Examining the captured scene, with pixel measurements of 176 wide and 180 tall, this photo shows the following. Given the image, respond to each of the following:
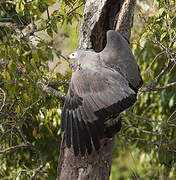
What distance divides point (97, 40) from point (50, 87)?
0.69m

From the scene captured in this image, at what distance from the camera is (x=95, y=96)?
236 centimetres

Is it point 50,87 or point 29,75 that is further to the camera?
point 50,87

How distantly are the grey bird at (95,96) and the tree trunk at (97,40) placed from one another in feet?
0.52

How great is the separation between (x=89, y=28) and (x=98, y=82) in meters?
0.57

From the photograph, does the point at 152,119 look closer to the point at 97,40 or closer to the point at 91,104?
the point at 97,40

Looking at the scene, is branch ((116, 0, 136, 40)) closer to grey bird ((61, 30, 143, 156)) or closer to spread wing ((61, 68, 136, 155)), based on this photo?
grey bird ((61, 30, 143, 156))

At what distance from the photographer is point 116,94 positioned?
2352 mm

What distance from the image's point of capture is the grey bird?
2.29m

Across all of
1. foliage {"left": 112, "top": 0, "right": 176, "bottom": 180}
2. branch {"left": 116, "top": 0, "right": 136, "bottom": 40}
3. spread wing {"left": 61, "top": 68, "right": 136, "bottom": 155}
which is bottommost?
foliage {"left": 112, "top": 0, "right": 176, "bottom": 180}

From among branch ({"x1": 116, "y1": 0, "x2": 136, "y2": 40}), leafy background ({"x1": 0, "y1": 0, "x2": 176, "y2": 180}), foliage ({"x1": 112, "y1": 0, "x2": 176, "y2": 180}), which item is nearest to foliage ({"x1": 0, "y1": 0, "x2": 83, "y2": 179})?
leafy background ({"x1": 0, "y1": 0, "x2": 176, "y2": 180})

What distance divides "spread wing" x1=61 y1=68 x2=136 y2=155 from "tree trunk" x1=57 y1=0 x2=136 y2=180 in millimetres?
261

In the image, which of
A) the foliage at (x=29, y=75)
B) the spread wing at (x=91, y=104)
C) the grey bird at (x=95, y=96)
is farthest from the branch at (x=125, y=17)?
the spread wing at (x=91, y=104)

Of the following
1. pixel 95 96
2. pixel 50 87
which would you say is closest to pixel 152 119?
pixel 50 87

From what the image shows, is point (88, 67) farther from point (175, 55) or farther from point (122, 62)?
point (175, 55)
